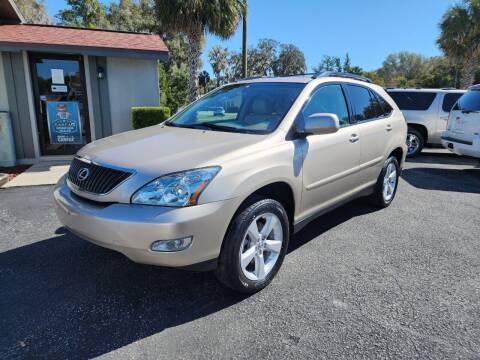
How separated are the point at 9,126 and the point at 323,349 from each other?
8.21 meters

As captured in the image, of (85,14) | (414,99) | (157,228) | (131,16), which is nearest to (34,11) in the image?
(85,14)

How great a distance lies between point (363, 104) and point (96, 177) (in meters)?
3.27

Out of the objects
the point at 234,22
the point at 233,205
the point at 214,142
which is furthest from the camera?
the point at 234,22

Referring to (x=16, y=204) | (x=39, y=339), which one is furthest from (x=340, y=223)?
(x=16, y=204)

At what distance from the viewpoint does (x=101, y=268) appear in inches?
135

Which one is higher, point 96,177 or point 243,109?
point 243,109

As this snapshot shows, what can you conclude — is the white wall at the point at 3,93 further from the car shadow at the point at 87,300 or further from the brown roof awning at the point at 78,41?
the car shadow at the point at 87,300

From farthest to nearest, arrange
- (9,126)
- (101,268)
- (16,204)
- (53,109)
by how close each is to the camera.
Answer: (53,109), (9,126), (16,204), (101,268)

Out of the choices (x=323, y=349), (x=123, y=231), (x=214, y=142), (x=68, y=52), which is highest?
(x=68, y=52)

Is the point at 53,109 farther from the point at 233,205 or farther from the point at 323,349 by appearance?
the point at 323,349

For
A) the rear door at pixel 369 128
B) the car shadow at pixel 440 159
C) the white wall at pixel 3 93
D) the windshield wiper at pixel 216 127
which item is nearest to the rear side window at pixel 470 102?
the car shadow at pixel 440 159

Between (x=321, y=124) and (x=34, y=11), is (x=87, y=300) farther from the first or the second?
(x=34, y=11)

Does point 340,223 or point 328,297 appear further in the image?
point 340,223

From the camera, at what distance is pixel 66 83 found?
8.59 metres
